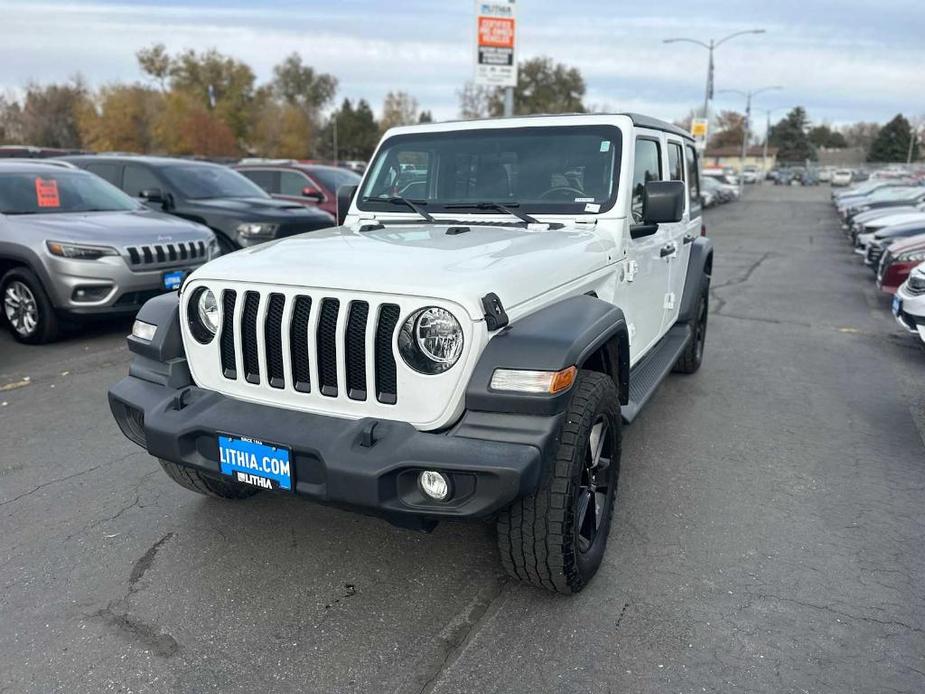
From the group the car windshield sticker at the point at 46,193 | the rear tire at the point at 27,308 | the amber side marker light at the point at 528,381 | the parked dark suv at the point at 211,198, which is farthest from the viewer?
the parked dark suv at the point at 211,198

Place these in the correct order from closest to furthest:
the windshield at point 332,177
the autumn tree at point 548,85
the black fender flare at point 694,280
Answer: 1. the black fender flare at point 694,280
2. the windshield at point 332,177
3. the autumn tree at point 548,85

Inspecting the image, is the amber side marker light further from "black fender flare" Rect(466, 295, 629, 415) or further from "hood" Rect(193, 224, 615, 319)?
"hood" Rect(193, 224, 615, 319)

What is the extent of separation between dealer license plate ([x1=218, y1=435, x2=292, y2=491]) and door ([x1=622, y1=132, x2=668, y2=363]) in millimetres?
2105

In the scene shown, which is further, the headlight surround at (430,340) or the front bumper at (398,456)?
the headlight surround at (430,340)

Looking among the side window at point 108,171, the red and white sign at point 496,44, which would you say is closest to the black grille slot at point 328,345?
the side window at point 108,171

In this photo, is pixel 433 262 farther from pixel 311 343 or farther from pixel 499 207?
pixel 499 207

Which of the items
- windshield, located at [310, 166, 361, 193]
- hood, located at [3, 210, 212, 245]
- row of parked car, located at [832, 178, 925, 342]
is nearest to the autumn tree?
row of parked car, located at [832, 178, 925, 342]

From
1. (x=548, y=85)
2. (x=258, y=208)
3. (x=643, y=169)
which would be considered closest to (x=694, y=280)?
(x=643, y=169)

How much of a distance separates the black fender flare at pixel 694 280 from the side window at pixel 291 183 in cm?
780

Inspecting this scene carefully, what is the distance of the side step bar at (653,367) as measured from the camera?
3.72 meters

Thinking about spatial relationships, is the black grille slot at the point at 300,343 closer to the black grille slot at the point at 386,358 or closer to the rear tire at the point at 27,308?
the black grille slot at the point at 386,358

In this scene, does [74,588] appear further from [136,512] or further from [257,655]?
[257,655]

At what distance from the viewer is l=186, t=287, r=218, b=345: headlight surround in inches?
120

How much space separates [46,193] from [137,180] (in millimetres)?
2173
